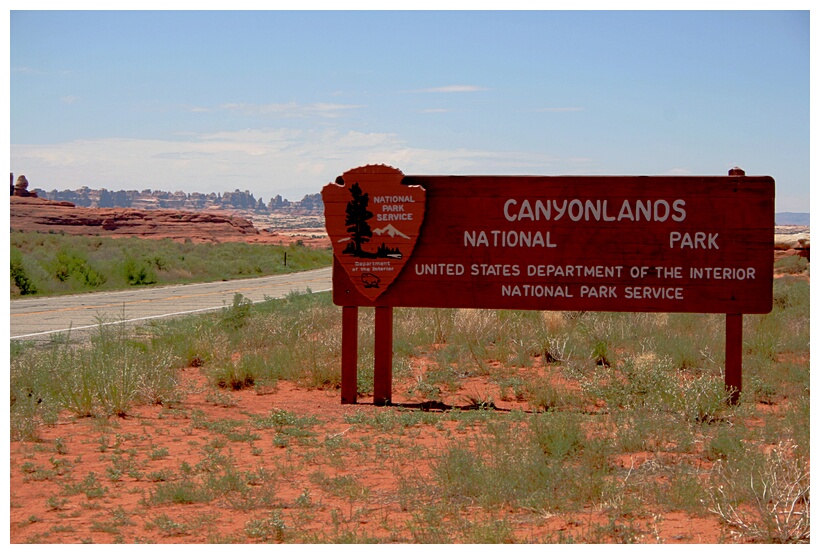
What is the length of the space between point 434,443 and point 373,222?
2.75 meters

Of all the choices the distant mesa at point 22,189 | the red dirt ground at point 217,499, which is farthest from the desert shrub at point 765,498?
the distant mesa at point 22,189

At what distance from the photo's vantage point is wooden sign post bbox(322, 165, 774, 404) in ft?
28.4

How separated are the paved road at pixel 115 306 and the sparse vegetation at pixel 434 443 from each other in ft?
16.2

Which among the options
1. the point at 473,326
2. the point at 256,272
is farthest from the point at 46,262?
the point at 473,326

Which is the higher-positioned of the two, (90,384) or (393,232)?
(393,232)

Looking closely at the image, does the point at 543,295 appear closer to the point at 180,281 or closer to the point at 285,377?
the point at 285,377

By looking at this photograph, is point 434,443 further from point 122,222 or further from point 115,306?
point 122,222

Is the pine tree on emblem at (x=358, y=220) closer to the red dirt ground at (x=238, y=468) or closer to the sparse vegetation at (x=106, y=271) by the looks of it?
the red dirt ground at (x=238, y=468)

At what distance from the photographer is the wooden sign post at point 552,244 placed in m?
8.66

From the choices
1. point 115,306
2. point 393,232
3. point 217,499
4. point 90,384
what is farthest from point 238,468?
point 115,306

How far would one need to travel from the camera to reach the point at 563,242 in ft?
29.1

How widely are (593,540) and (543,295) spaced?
14.2 feet

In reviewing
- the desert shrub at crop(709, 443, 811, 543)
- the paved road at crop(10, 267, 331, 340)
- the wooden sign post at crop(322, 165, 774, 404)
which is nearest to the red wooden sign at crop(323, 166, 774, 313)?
the wooden sign post at crop(322, 165, 774, 404)

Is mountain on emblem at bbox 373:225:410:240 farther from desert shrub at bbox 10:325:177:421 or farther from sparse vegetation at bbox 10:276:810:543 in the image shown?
desert shrub at bbox 10:325:177:421
